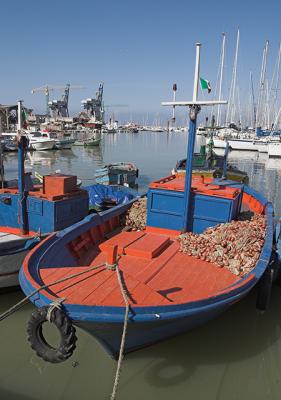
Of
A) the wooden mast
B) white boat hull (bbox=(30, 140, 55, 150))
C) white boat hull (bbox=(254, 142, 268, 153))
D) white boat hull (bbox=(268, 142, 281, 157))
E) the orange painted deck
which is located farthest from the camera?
white boat hull (bbox=(254, 142, 268, 153))

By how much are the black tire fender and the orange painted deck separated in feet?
1.42

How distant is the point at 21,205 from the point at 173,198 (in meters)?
4.94

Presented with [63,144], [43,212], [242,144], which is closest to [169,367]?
[43,212]

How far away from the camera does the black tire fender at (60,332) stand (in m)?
5.17

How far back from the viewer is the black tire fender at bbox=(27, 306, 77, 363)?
5172 mm

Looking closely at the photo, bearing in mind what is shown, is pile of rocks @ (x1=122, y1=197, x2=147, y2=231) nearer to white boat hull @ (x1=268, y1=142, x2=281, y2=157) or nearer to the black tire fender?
the black tire fender

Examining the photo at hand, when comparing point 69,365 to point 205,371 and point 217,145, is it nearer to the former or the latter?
point 205,371

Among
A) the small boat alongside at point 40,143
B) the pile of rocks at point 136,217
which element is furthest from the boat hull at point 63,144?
the pile of rocks at point 136,217

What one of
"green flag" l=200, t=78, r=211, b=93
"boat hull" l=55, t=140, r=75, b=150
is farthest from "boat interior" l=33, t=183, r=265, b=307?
"boat hull" l=55, t=140, r=75, b=150

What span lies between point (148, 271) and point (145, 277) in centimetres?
33

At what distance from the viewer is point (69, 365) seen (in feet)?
23.7

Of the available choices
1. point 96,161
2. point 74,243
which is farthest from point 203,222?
point 96,161

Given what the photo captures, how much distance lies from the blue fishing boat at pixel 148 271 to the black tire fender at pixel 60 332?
0.02 metres

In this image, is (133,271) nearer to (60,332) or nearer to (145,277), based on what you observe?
(145,277)
